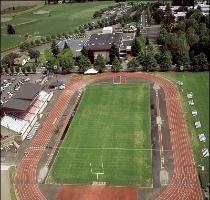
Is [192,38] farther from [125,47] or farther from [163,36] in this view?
[125,47]

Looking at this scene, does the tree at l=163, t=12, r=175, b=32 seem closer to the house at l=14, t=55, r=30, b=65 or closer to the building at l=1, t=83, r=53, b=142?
the house at l=14, t=55, r=30, b=65

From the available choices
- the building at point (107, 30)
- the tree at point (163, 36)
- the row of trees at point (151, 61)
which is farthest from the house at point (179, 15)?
the row of trees at point (151, 61)

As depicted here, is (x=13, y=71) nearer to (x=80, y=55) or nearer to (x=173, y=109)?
(x=80, y=55)

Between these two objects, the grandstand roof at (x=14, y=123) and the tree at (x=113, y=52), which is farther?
the tree at (x=113, y=52)

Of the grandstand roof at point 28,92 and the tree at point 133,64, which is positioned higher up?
the grandstand roof at point 28,92

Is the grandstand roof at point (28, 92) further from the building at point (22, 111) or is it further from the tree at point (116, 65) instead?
the tree at point (116, 65)

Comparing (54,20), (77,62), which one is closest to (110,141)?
(77,62)

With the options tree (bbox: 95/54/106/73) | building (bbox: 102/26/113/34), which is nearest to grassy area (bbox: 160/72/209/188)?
tree (bbox: 95/54/106/73)
